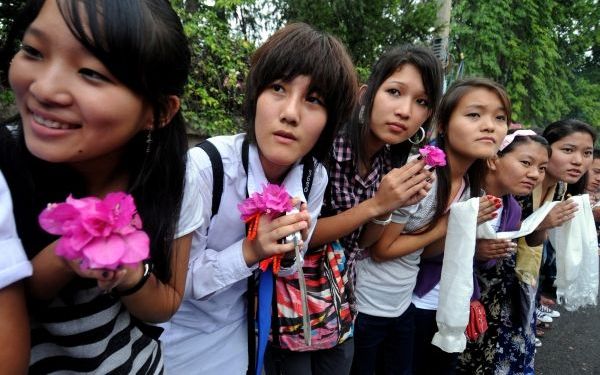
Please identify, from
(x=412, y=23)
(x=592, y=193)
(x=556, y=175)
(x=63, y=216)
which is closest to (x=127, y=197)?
(x=63, y=216)

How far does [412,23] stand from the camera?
6.36 metres

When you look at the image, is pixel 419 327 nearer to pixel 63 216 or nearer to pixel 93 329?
pixel 93 329

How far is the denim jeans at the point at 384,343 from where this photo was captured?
1.89 meters

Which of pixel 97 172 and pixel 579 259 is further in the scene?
pixel 579 259

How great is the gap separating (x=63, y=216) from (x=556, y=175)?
2790 millimetres

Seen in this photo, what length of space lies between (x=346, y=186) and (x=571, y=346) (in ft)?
11.0

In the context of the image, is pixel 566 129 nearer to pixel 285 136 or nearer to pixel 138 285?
pixel 285 136

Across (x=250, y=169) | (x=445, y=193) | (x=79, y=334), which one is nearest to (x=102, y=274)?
(x=79, y=334)

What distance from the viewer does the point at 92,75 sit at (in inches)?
29.7

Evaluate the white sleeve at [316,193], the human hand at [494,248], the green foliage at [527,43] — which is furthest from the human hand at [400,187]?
the green foliage at [527,43]

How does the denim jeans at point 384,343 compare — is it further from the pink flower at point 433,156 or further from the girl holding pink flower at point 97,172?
the girl holding pink flower at point 97,172

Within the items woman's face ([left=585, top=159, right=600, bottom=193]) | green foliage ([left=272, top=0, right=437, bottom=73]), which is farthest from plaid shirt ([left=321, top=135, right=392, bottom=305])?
green foliage ([left=272, top=0, right=437, bottom=73])

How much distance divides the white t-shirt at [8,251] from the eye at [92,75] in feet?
0.83

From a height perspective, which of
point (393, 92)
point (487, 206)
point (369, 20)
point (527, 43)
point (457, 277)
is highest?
point (527, 43)
